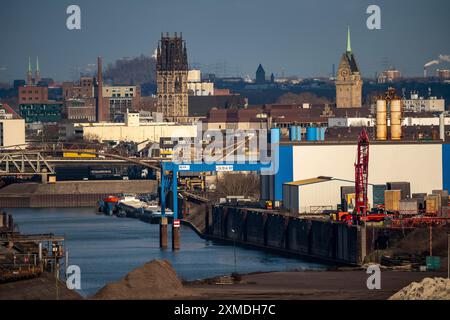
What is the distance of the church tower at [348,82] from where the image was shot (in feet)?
502

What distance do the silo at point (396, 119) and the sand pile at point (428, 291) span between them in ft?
107

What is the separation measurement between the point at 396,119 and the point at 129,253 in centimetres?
1477

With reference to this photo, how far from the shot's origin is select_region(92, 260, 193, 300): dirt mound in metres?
37.7

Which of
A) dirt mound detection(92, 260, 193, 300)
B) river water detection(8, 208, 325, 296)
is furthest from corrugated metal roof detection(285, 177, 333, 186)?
dirt mound detection(92, 260, 193, 300)

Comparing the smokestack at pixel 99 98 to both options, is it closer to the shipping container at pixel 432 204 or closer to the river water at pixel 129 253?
the river water at pixel 129 253

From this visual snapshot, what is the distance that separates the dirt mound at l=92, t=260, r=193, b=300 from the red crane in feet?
63.9

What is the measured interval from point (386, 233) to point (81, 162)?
47244 millimetres

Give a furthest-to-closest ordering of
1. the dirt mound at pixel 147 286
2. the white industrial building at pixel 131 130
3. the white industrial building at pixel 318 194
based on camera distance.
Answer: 1. the white industrial building at pixel 131 130
2. the white industrial building at pixel 318 194
3. the dirt mound at pixel 147 286

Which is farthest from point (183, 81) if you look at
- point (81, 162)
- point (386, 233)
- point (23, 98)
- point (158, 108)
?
point (386, 233)

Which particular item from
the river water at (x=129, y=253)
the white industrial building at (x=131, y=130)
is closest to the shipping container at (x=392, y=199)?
the river water at (x=129, y=253)

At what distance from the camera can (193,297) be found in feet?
127

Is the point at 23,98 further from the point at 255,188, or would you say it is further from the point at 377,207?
the point at 377,207

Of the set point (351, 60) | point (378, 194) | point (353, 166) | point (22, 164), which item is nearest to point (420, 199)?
point (378, 194)

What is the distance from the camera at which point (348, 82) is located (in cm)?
15475
